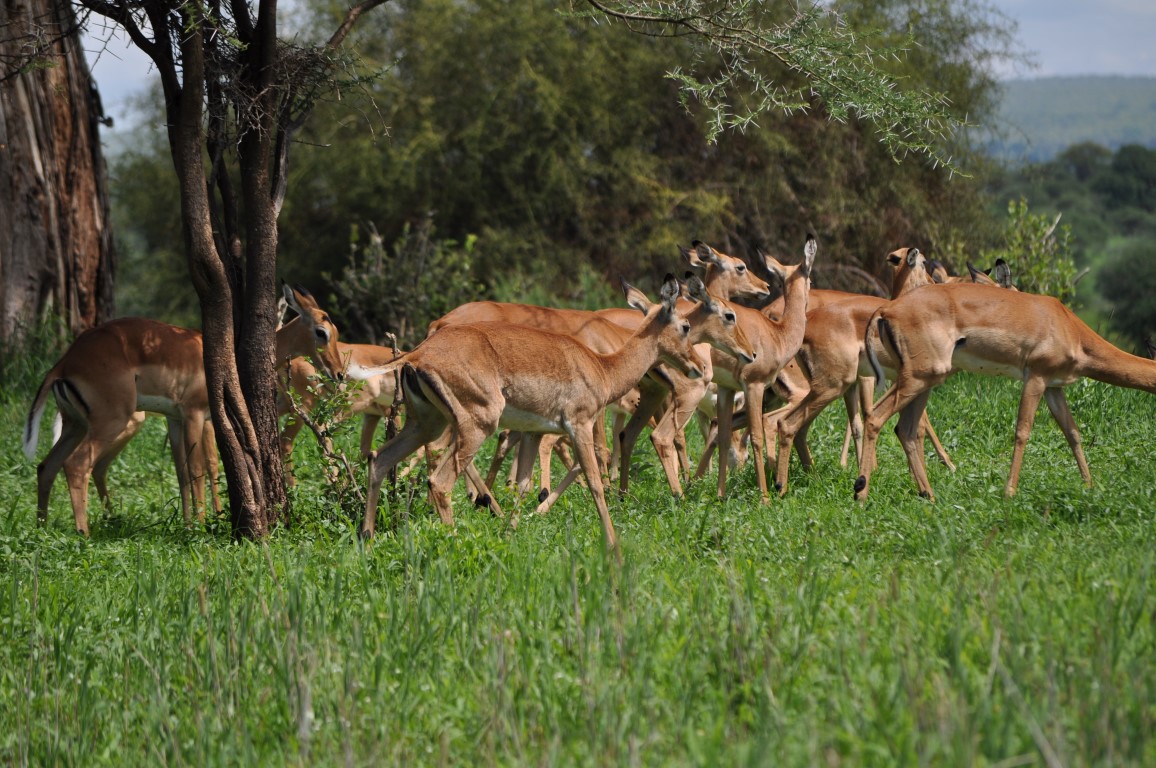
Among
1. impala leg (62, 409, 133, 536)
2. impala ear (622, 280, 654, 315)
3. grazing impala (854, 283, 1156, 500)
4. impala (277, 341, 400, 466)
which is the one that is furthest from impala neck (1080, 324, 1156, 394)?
impala leg (62, 409, 133, 536)

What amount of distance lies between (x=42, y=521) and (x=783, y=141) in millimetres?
11361

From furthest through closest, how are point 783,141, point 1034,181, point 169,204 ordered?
1. point 169,204
2. point 1034,181
3. point 783,141

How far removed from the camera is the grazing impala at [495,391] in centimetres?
641

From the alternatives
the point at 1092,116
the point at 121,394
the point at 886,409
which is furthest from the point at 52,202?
the point at 1092,116

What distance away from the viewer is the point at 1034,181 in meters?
17.7

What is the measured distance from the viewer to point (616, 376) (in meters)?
7.18

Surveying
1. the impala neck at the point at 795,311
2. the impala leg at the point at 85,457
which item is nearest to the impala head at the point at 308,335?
the impala leg at the point at 85,457

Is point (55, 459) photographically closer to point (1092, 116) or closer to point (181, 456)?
point (181, 456)

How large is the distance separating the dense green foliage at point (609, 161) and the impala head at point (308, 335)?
7.46m

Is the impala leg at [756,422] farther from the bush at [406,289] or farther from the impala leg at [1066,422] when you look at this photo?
the bush at [406,289]

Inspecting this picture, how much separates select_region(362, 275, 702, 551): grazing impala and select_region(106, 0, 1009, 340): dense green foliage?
30.3 feet

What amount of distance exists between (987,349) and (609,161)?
1082 centimetres

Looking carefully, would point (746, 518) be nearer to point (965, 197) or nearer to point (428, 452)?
point (428, 452)

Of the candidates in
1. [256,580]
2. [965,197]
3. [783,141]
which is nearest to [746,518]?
[256,580]
